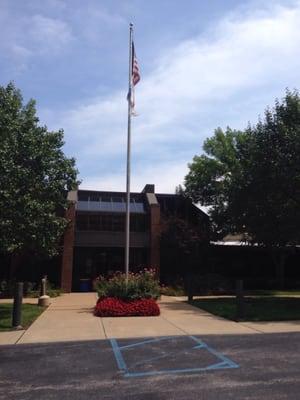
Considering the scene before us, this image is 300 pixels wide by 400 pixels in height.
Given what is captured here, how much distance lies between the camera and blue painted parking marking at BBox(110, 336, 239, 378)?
8148 millimetres

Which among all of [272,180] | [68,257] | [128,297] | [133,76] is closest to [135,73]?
[133,76]

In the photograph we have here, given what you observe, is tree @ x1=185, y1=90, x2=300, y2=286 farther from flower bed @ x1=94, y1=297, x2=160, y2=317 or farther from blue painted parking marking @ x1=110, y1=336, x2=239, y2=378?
blue painted parking marking @ x1=110, y1=336, x2=239, y2=378

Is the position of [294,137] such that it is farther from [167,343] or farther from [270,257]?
[270,257]

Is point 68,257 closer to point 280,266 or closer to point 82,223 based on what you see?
point 82,223

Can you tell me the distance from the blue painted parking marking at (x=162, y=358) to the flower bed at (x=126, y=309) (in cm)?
488

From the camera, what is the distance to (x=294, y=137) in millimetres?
18547

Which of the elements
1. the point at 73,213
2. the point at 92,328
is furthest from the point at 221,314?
the point at 73,213

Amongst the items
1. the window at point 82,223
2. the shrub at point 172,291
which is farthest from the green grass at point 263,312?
the window at point 82,223

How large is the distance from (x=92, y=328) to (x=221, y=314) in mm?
4801

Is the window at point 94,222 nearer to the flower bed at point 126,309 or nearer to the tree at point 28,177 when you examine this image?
the tree at point 28,177

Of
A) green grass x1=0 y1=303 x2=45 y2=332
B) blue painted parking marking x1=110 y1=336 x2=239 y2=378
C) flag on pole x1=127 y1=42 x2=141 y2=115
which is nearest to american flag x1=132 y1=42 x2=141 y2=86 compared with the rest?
flag on pole x1=127 y1=42 x2=141 y2=115

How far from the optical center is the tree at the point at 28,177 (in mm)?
16125

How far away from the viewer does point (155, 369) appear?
834cm

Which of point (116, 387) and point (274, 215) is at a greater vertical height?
point (274, 215)
